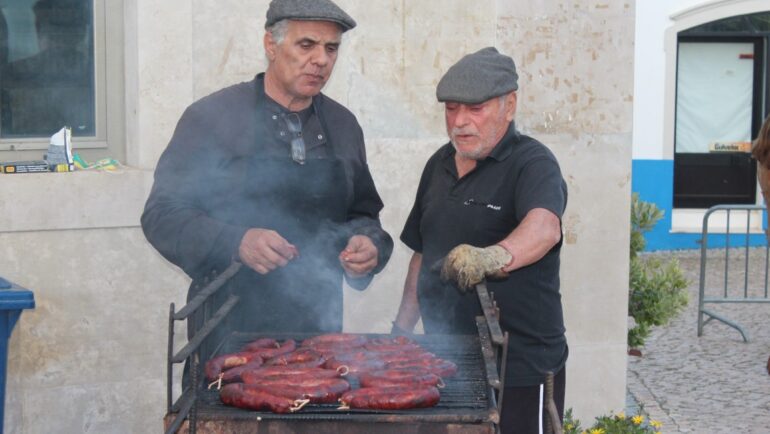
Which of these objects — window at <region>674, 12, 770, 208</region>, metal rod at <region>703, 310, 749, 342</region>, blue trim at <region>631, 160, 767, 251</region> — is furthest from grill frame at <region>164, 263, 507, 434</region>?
window at <region>674, 12, 770, 208</region>

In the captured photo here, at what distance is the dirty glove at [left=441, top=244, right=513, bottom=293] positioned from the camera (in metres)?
3.73

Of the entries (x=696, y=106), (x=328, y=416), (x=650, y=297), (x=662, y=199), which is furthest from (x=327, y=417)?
(x=696, y=106)

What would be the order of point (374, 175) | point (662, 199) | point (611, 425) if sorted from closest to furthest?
point (374, 175) < point (611, 425) < point (662, 199)

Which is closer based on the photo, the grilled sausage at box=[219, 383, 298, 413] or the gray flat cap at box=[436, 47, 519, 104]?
the grilled sausage at box=[219, 383, 298, 413]

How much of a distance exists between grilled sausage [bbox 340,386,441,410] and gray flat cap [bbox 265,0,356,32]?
155cm

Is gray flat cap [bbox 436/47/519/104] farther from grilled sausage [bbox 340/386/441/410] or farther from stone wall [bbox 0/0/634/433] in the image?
stone wall [bbox 0/0/634/433]

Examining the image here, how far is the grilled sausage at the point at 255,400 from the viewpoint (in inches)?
131

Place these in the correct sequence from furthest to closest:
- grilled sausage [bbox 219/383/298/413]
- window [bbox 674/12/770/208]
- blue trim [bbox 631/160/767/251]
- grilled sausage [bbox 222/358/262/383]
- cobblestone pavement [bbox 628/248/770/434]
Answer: window [bbox 674/12/770/208], blue trim [bbox 631/160/767/251], cobblestone pavement [bbox 628/248/770/434], grilled sausage [bbox 222/358/262/383], grilled sausage [bbox 219/383/298/413]

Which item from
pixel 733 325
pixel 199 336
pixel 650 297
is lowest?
pixel 733 325

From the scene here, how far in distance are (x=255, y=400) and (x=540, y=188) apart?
1.34 meters

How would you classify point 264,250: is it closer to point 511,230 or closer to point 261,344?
point 261,344

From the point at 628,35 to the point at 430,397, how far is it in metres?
3.35

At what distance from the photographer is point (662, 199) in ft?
47.0

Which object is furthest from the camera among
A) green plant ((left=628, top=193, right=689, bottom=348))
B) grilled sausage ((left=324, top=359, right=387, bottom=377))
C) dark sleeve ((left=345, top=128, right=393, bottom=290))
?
green plant ((left=628, top=193, right=689, bottom=348))
